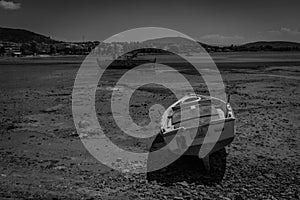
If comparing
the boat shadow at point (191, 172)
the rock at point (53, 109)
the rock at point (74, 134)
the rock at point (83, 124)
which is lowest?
the boat shadow at point (191, 172)

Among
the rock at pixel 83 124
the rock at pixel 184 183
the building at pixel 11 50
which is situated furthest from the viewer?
the building at pixel 11 50

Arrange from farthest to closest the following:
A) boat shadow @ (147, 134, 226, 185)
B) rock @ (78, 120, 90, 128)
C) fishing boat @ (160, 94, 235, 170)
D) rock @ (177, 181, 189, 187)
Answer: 1. rock @ (78, 120, 90, 128)
2. fishing boat @ (160, 94, 235, 170)
3. boat shadow @ (147, 134, 226, 185)
4. rock @ (177, 181, 189, 187)

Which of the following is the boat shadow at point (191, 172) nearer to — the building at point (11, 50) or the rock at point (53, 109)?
the rock at point (53, 109)

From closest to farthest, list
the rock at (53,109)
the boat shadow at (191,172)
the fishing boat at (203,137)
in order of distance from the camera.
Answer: the boat shadow at (191,172) → the fishing boat at (203,137) → the rock at (53,109)

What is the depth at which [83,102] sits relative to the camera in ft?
48.4

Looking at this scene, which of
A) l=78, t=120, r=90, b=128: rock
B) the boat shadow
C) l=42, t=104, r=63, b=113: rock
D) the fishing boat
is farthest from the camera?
l=42, t=104, r=63, b=113: rock

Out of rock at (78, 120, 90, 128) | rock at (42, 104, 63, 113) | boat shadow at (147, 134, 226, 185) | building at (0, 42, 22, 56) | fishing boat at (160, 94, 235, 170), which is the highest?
building at (0, 42, 22, 56)

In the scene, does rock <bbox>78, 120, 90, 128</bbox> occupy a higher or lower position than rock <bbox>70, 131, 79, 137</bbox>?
higher

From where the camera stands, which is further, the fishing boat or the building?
the building

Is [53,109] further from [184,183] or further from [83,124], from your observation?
[184,183]

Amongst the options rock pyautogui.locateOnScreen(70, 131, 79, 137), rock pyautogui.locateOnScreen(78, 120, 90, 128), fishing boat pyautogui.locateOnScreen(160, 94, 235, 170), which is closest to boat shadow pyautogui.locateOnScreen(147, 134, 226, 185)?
fishing boat pyautogui.locateOnScreen(160, 94, 235, 170)

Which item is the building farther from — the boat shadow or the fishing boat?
the fishing boat

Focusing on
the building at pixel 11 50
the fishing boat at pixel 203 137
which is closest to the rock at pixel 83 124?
the fishing boat at pixel 203 137

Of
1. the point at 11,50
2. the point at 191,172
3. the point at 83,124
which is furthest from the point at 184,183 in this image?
the point at 11,50
